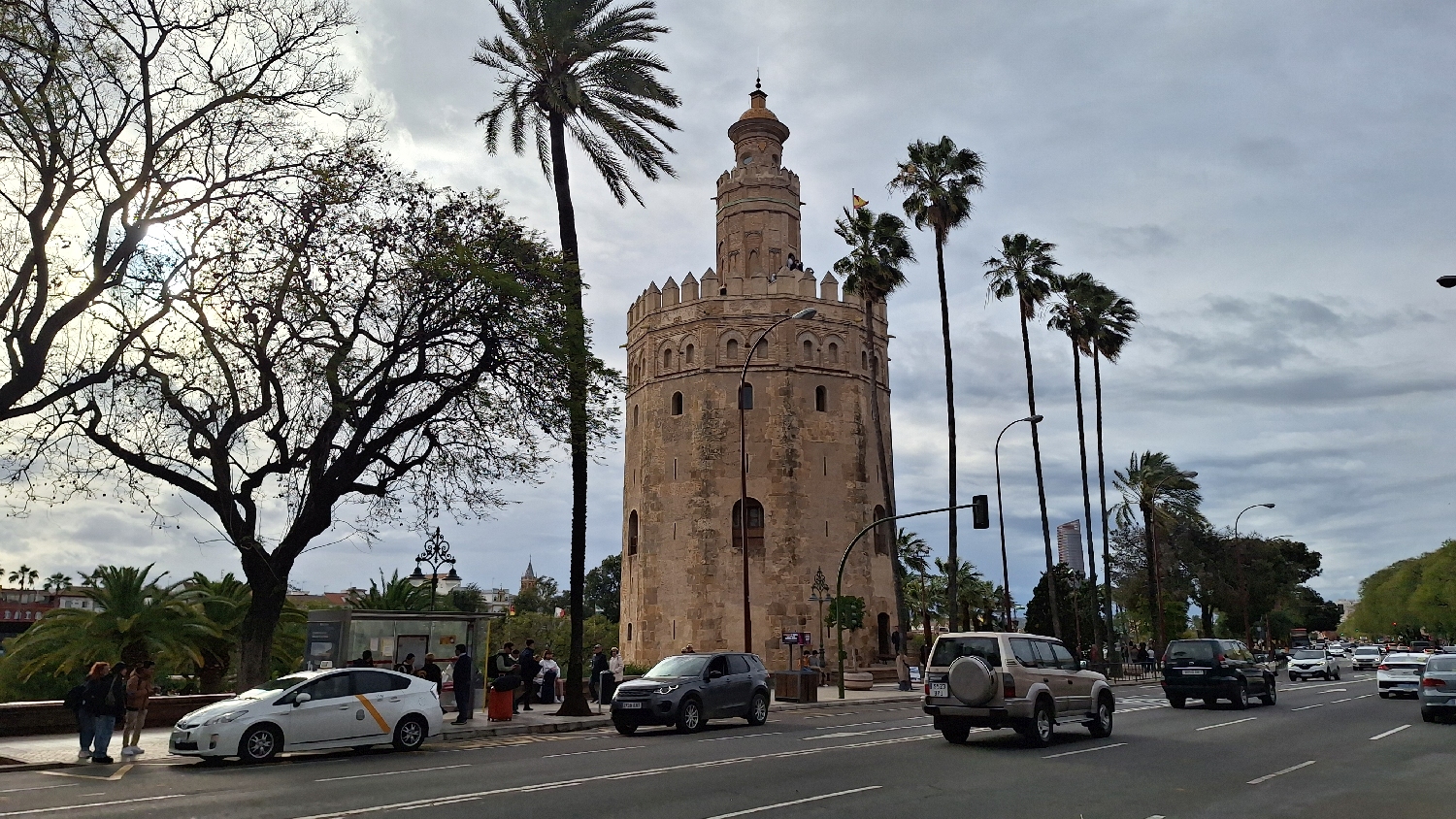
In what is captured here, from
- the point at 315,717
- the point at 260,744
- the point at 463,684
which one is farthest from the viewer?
the point at 463,684

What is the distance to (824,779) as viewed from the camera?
11.1 metres

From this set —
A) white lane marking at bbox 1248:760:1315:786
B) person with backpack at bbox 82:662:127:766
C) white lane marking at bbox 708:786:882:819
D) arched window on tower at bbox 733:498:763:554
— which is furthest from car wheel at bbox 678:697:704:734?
arched window on tower at bbox 733:498:763:554

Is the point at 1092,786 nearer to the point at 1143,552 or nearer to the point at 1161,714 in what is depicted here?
the point at 1161,714

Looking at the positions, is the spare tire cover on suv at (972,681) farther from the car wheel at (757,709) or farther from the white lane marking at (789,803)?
the car wheel at (757,709)

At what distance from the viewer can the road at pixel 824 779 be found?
9.23 meters

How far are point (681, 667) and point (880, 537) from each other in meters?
27.0

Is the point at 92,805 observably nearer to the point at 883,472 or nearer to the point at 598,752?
the point at 598,752

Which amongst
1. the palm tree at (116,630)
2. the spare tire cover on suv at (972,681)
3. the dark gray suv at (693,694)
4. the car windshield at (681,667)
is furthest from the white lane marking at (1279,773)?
the palm tree at (116,630)

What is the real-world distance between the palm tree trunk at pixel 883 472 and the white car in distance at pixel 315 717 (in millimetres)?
22789

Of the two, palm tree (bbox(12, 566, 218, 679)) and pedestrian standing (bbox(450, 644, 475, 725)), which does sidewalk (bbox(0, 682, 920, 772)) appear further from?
palm tree (bbox(12, 566, 218, 679))

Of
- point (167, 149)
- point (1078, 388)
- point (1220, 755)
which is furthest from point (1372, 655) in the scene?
point (167, 149)

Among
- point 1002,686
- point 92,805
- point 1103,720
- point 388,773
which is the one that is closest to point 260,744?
point 388,773

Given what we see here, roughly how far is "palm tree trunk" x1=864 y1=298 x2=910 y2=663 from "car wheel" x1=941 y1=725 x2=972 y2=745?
65.6 feet

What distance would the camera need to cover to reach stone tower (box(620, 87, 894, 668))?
41625 millimetres
